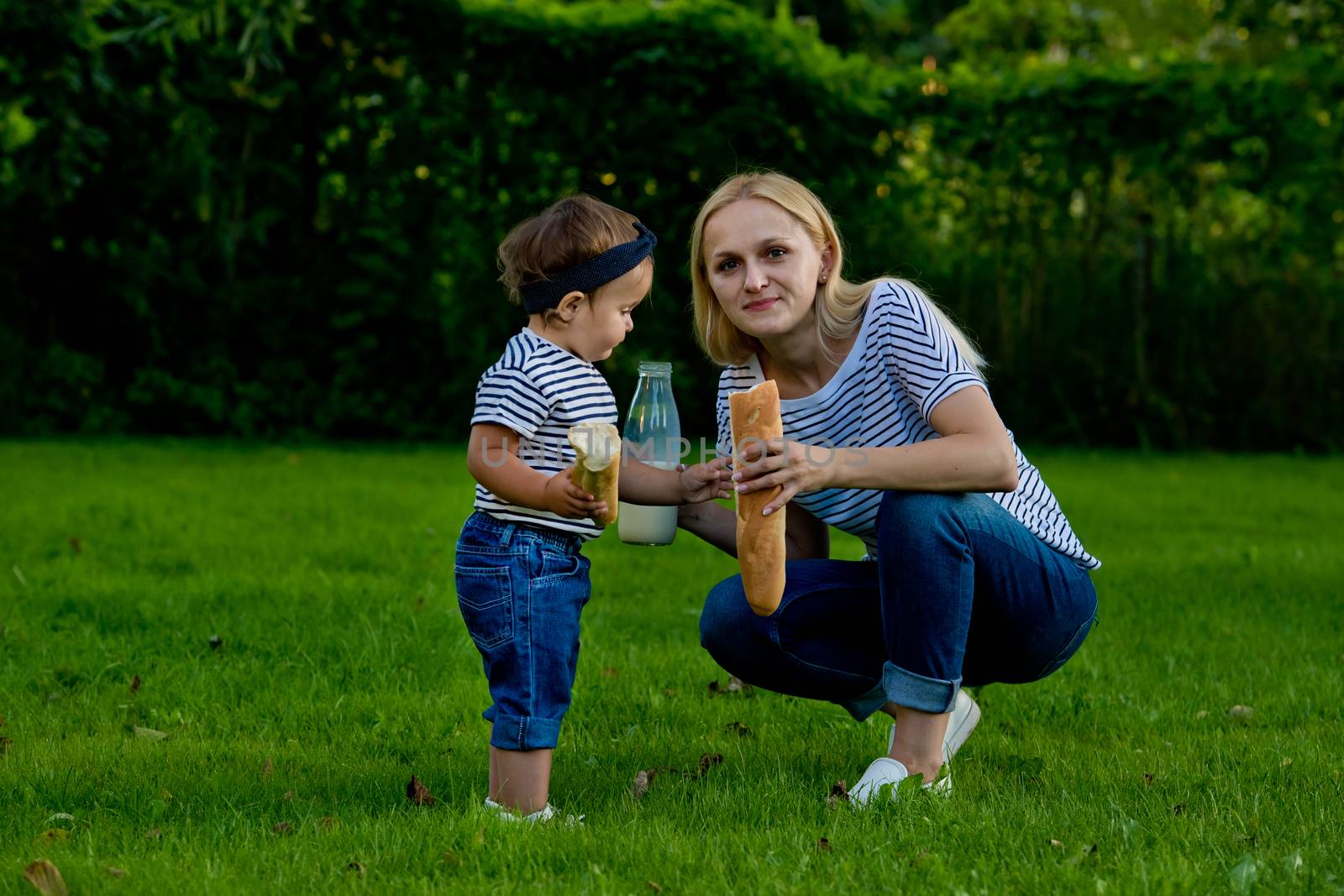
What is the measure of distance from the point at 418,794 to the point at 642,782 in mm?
532

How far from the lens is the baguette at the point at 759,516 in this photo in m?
3.18

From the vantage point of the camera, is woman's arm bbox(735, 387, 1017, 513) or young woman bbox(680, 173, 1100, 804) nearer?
woman's arm bbox(735, 387, 1017, 513)

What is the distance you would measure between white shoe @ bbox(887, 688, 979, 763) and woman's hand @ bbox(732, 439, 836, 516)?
2.80ft

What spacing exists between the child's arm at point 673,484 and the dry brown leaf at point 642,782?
667 millimetres

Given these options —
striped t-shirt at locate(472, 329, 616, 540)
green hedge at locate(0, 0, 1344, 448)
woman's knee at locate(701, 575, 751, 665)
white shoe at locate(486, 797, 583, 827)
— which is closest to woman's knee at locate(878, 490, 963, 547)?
woman's knee at locate(701, 575, 751, 665)

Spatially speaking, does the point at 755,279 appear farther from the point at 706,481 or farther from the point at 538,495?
the point at 538,495

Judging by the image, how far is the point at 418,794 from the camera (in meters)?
3.40

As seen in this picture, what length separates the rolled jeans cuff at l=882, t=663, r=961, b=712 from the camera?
132 inches

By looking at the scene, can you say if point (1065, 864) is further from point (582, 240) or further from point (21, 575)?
point (21, 575)

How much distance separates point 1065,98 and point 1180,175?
3.44ft

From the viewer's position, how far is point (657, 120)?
9867 mm

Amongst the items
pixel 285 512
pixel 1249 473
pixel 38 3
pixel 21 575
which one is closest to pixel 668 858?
pixel 21 575

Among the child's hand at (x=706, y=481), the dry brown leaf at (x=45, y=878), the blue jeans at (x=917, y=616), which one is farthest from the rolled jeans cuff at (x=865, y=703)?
the dry brown leaf at (x=45, y=878)

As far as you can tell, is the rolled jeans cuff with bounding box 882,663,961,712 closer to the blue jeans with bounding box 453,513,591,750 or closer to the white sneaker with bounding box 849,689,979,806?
the white sneaker with bounding box 849,689,979,806
